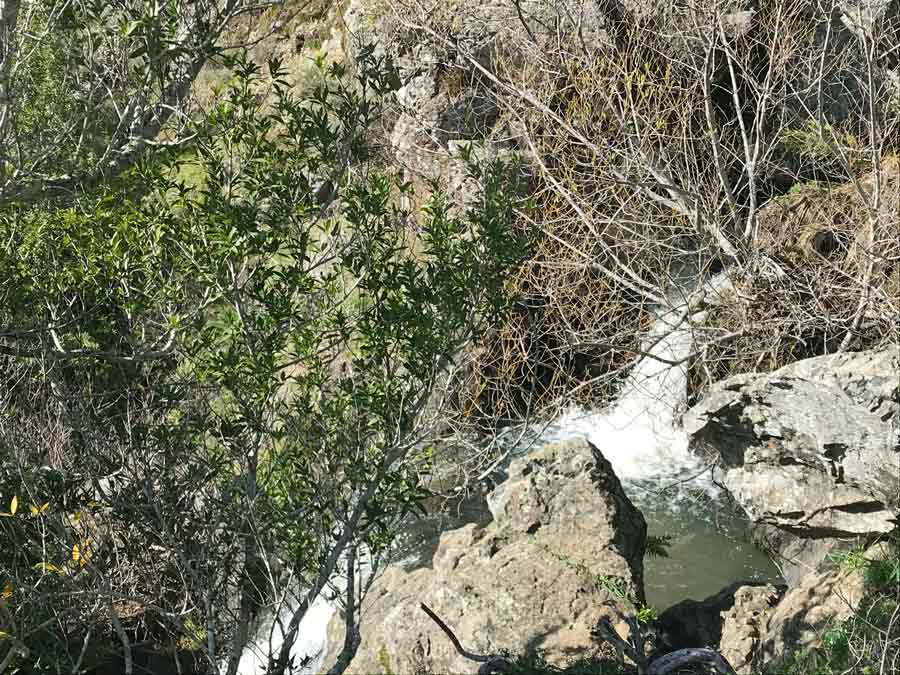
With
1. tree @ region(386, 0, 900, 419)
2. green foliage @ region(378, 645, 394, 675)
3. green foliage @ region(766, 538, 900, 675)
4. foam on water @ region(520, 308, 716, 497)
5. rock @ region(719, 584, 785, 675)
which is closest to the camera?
green foliage @ region(766, 538, 900, 675)

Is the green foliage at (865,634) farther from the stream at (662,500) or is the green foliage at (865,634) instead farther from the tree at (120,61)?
the tree at (120,61)

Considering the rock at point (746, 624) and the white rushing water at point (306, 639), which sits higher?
the white rushing water at point (306, 639)

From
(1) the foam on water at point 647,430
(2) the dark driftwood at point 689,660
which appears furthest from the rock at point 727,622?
(1) the foam on water at point 647,430

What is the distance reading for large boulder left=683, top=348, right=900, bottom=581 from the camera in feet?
22.7

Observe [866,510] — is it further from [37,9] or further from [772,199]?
[37,9]

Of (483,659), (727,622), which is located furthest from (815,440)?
(483,659)

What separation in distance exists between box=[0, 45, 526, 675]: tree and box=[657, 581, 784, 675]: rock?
3.29m

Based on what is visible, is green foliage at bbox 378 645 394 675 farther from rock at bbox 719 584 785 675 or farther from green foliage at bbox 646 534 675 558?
green foliage at bbox 646 534 675 558

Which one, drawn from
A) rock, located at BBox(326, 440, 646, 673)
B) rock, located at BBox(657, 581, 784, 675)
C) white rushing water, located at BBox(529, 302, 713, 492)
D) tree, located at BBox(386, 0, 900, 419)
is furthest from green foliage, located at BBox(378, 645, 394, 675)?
white rushing water, located at BBox(529, 302, 713, 492)

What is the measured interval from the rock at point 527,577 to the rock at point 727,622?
61 centimetres

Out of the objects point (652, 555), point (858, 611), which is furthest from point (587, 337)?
point (858, 611)

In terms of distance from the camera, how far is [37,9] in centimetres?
593

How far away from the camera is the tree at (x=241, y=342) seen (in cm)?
512

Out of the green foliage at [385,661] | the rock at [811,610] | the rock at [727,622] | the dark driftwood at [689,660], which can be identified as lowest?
the rock at [727,622]
